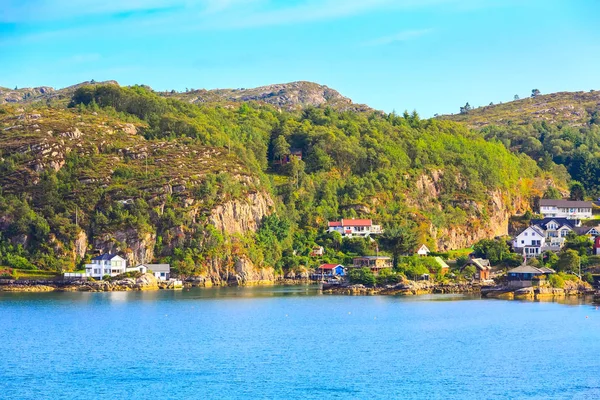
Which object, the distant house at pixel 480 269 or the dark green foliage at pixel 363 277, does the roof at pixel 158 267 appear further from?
the distant house at pixel 480 269

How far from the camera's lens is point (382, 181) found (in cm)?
16338

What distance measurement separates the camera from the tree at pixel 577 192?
172 m

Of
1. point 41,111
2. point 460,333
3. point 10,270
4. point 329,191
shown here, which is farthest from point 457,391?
point 41,111

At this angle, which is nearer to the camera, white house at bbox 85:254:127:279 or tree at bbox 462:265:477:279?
tree at bbox 462:265:477:279

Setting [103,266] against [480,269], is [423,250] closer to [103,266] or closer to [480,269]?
[480,269]

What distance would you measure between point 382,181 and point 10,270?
2569 inches

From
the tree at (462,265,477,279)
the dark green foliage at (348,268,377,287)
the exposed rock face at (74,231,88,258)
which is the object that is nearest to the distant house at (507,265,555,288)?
the tree at (462,265,477,279)

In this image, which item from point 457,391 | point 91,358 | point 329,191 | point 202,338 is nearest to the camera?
point 457,391

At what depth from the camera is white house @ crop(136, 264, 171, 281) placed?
124 meters

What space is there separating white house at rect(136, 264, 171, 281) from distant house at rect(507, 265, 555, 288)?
43.3 m

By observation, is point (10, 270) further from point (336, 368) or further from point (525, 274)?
point (336, 368)

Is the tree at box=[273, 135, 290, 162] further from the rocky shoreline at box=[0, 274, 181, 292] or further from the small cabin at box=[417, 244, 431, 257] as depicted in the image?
the rocky shoreline at box=[0, 274, 181, 292]

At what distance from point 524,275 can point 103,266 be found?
166 ft

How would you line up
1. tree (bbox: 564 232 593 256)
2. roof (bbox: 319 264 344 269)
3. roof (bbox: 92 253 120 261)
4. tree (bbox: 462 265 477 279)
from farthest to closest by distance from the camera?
roof (bbox: 319 264 344 269) < roof (bbox: 92 253 120 261) < tree (bbox: 564 232 593 256) < tree (bbox: 462 265 477 279)
